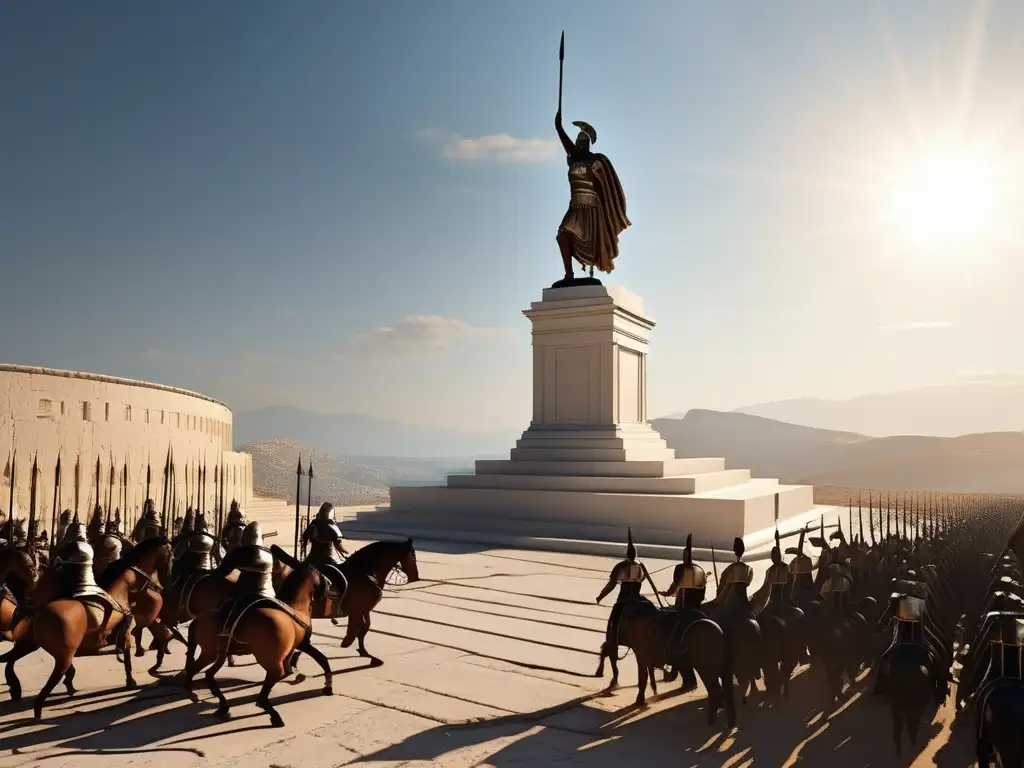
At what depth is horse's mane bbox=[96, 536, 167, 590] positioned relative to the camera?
233 inches

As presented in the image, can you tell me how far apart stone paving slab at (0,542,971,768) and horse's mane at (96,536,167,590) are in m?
0.89

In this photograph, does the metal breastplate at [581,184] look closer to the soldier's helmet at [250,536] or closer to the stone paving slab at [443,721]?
the stone paving slab at [443,721]

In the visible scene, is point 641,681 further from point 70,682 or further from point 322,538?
point 70,682

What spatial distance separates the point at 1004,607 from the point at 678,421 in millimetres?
122126

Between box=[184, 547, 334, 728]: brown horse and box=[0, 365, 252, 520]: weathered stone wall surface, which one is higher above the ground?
box=[0, 365, 252, 520]: weathered stone wall surface

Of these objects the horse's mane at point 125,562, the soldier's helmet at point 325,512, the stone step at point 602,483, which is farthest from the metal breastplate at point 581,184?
the horse's mane at point 125,562

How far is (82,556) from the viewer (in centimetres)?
552

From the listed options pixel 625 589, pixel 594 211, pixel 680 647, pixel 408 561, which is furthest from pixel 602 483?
pixel 680 647

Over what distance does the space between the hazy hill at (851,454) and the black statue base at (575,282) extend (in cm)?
4611

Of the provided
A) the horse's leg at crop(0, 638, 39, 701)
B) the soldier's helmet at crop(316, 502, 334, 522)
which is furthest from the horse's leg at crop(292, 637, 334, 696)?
the horse's leg at crop(0, 638, 39, 701)

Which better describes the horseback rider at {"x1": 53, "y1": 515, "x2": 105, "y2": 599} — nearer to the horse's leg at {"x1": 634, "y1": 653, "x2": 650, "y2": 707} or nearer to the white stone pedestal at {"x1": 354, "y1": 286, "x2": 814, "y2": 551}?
the horse's leg at {"x1": 634, "y1": 653, "x2": 650, "y2": 707}

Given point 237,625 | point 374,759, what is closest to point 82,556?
point 237,625

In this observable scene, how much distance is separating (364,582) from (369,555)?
0.30 metres

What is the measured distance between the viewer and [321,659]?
18.4 feet
